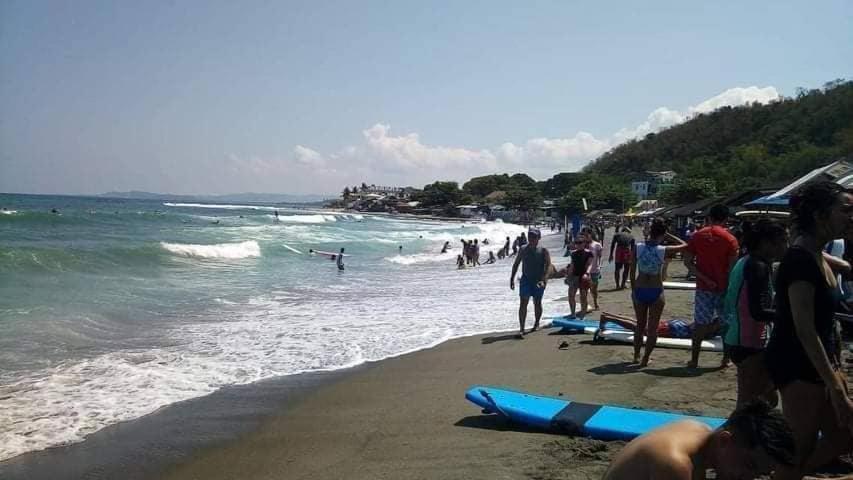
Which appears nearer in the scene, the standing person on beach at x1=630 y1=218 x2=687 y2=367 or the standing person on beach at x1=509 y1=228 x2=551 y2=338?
the standing person on beach at x1=630 y1=218 x2=687 y2=367

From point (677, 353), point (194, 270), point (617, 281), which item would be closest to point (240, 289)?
point (194, 270)

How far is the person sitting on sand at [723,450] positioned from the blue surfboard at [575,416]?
7.28 feet

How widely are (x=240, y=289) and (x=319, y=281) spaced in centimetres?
304

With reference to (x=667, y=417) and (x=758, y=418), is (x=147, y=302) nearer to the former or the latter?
(x=667, y=417)

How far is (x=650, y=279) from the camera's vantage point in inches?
247

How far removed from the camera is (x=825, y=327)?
2.75 m

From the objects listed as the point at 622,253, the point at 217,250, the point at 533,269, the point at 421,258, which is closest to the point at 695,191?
the point at 421,258

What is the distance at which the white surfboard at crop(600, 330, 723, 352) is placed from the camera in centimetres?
683

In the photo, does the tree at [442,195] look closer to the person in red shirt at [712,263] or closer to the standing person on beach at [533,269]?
the standing person on beach at [533,269]

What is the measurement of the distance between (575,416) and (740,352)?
143 cm

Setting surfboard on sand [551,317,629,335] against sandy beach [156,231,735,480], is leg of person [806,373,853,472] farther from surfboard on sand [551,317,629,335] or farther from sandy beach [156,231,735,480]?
surfboard on sand [551,317,629,335]

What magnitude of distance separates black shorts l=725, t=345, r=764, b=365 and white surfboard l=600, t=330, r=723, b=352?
338cm

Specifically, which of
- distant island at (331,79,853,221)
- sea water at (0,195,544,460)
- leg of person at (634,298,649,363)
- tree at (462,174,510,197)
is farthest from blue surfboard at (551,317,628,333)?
tree at (462,174,510,197)

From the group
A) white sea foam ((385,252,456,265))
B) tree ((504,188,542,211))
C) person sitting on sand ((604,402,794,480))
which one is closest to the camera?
person sitting on sand ((604,402,794,480))
